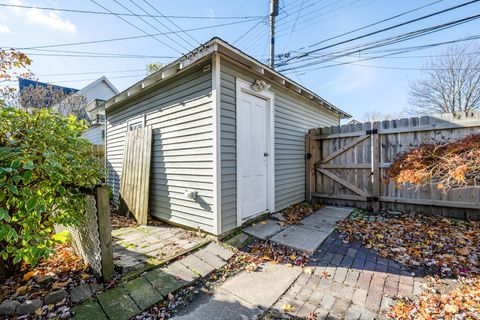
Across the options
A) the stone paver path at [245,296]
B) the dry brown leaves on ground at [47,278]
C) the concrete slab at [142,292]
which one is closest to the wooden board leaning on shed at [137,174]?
the dry brown leaves on ground at [47,278]

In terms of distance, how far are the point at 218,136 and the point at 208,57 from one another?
3.98 ft

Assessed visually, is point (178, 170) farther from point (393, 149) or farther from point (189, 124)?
point (393, 149)

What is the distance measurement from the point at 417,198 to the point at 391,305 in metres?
3.24

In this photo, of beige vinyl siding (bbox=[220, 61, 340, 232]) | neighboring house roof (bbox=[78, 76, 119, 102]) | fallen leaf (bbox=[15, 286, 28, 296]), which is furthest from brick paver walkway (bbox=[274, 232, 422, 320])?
neighboring house roof (bbox=[78, 76, 119, 102])

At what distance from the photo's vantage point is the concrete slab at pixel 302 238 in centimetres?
302

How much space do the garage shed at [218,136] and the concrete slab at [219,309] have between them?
116 cm

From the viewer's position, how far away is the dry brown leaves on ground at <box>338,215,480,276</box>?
2.55 meters

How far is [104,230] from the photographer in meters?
2.26

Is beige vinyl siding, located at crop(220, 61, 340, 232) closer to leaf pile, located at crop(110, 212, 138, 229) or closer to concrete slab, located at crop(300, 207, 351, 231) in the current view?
concrete slab, located at crop(300, 207, 351, 231)

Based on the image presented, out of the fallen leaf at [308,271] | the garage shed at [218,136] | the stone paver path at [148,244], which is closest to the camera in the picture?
the fallen leaf at [308,271]

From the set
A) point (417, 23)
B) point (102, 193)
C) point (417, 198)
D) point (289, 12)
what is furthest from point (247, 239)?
point (289, 12)

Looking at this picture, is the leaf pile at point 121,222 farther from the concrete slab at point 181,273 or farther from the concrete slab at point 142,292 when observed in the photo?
the concrete slab at point 142,292

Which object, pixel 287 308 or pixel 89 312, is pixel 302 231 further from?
pixel 89 312

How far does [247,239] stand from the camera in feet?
11.0
